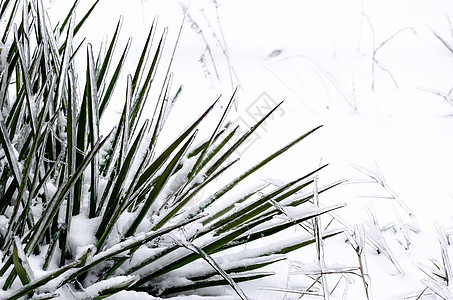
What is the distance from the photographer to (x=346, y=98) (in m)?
1.76

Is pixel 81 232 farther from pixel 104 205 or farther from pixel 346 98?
pixel 346 98

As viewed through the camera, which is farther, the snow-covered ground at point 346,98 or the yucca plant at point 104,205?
the snow-covered ground at point 346,98

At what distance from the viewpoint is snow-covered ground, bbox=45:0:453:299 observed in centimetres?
117

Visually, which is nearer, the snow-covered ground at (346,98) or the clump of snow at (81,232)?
the clump of snow at (81,232)

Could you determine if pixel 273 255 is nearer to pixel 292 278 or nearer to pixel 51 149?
pixel 292 278

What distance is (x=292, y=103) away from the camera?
181cm

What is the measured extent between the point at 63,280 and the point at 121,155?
0.25 m

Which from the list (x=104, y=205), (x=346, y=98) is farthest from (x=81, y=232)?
(x=346, y=98)

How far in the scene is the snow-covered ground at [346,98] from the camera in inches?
46.0

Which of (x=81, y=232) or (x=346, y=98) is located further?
(x=346, y=98)

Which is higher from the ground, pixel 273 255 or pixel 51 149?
pixel 51 149

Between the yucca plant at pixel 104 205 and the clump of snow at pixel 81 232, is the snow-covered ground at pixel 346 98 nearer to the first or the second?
the yucca plant at pixel 104 205

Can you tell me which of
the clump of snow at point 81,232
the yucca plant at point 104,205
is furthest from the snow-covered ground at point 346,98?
the clump of snow at point 81,232

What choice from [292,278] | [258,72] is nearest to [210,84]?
[258,72]
